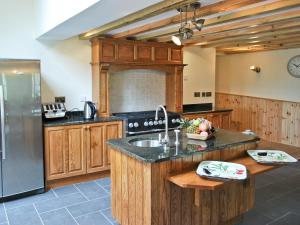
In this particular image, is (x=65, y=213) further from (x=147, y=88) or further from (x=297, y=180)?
(x=297, y=180)

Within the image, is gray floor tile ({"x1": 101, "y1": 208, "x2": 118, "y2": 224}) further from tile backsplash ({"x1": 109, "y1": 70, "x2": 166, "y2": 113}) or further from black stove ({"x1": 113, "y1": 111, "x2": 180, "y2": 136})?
tile backsplash ({"x1": 109, "y1": 70, "x2": 166, "y2": 113})

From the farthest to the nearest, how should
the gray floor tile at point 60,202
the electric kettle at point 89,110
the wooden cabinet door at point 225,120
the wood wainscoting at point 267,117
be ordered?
1. the wood wainscoting at point 267,117
2. the wooden cabinet door at point 225,120
3. the electric kettle at point 89,110
4. the gray floor tile at point 60,202

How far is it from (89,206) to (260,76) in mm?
5576

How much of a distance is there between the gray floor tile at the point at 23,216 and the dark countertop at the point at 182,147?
50.9 inches

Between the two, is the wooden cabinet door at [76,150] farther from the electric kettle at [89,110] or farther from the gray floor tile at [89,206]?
the gray floor tile at [89,206]

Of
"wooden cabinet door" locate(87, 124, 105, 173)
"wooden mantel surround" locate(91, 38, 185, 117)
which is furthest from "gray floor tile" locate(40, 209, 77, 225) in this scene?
"wooden mantel surround" locate(91, 38, 185, 117)

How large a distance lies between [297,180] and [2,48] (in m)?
4.85

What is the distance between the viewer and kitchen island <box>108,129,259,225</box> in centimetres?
251

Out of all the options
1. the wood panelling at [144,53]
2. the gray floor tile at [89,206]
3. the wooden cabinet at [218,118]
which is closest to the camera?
the gray floor tile at [89,206]

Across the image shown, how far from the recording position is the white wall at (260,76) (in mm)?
6707

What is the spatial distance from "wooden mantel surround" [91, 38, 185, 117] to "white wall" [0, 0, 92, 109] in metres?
0.21

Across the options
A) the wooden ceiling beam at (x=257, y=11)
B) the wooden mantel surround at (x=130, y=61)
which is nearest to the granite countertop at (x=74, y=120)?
the wooden mantel surround at (x=130, y=61)

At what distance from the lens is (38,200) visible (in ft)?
12.4

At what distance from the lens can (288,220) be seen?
3.26m
